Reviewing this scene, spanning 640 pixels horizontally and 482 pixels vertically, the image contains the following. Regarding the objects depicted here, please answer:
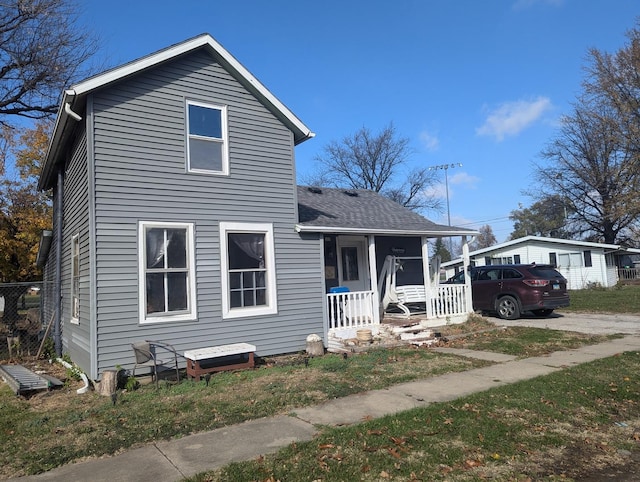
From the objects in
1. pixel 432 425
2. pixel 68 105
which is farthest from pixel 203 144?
pixel 432 425

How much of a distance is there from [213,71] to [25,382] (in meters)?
6.77

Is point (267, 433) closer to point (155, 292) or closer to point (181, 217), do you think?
point (155, 292)

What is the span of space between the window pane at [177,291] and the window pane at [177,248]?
21 centimetres

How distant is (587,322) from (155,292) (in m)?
12.9

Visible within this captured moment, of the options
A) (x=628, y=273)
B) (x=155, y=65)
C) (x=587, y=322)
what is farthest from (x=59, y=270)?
(x=628, y=273)

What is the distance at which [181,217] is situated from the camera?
27.8ft

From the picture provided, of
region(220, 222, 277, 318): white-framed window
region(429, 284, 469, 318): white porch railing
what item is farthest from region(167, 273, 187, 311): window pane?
region(429, 284, 469, 318): white porch railing

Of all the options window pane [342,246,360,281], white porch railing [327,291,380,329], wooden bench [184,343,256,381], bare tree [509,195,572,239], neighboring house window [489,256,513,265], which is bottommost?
wooden bench [184,343,256,381]

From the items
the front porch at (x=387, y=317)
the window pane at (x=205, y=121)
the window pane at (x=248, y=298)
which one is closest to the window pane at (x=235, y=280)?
the window pane at (x=248, y=298)

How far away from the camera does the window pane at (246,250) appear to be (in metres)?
9.19

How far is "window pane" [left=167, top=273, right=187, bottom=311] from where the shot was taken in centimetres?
827

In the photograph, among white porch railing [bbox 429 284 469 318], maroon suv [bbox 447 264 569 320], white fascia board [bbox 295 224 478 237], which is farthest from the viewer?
maroon suv [bbox 447 264 569 320]

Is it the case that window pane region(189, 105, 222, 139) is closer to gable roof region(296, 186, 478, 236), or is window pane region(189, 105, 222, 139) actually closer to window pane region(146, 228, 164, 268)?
window pane region(146, 228, 164, 268)

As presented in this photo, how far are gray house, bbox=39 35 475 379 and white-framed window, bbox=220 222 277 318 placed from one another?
2 cm
